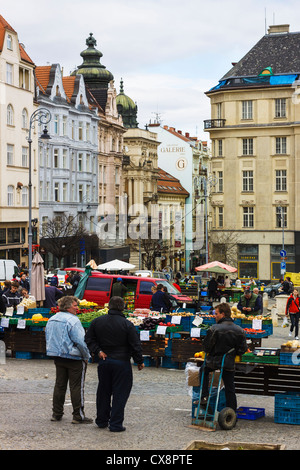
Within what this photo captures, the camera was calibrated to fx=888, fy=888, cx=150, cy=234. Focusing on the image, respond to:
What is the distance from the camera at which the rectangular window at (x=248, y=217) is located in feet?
242

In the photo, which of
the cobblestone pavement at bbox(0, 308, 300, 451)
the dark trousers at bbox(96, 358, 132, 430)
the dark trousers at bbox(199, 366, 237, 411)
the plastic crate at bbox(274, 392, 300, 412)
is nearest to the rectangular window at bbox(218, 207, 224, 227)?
the cobblestone pavement at bbox(0, 308, 300, 451)

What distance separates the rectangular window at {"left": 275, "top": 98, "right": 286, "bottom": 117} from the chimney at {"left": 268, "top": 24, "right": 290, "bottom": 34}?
325 inches

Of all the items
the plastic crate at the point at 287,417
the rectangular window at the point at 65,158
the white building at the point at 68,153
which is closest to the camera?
the plastic crate at the point at 287,417

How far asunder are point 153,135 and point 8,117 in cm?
5029

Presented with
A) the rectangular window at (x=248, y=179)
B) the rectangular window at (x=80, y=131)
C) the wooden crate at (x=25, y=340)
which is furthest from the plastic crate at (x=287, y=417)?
the rectangular window at (x=80, y=131)

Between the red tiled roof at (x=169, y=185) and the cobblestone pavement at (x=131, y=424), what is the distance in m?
90.4

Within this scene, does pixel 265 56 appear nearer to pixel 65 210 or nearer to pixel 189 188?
pixel 65 210

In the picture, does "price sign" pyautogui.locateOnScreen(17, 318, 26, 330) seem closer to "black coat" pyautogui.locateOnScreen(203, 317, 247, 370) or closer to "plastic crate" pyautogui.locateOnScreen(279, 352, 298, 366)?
"plastic crate" pyautogui.locateOnScreen(279, 352, 298, 366)

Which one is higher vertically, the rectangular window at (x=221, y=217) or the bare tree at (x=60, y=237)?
the rectangular window at (x=221, y=217)

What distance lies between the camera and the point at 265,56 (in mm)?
74438

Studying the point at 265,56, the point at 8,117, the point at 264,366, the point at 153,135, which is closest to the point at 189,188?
the point at 153,135

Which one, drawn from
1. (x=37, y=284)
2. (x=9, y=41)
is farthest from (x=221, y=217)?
(x=37, y=284)

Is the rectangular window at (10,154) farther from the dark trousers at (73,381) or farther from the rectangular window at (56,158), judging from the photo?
the dark trousers at (73,381)
